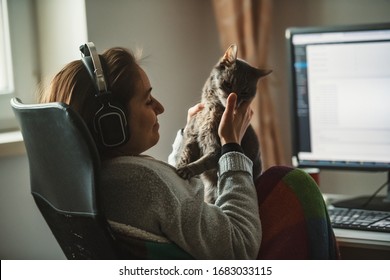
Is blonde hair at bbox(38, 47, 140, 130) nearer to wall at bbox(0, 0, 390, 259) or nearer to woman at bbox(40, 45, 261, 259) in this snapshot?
woman at bbox(40, 45, 261, 259)

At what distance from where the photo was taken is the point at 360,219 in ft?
4.51

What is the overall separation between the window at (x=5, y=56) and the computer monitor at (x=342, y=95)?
605 millimetres

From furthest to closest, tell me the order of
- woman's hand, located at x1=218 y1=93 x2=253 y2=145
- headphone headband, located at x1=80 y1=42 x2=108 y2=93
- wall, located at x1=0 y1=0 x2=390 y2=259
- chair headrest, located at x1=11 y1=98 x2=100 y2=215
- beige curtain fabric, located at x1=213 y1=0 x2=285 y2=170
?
1. beige curtain fabric, located at x1=213 y1=0 x2=285 y2=170
2. wall, located at x1=0 y1=0 x2=390 y2=259
3. woman's hand, located at x1=218 y1=93 x2=253 y2=145
4. headphone headband, located at x1=80 y1=42 x2=108 y2=93
5. chair headrest, located at x1=11 y1=98 x2=100 y2=215

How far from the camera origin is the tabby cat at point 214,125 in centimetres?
122

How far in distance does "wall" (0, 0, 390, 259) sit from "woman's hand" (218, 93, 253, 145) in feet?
0.42

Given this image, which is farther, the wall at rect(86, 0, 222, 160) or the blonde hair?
the wall at rect(86, 0, 222, 160)

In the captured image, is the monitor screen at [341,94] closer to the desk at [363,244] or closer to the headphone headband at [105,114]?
the desk at [363,244]

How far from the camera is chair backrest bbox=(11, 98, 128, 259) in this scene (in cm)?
91

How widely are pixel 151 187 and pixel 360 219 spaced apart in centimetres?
57

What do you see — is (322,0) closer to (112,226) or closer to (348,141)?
(348,141)

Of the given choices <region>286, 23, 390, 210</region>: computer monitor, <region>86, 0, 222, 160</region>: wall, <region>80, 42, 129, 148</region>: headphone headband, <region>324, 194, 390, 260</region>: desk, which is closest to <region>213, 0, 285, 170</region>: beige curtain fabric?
<region>86, 0, 222, 160</region>: wall

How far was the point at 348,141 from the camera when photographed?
4.96ft

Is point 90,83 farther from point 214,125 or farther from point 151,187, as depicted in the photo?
point 214,125
